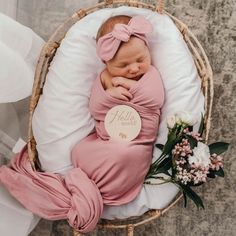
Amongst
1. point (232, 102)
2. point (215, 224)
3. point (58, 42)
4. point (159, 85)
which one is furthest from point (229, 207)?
point (58, 42)

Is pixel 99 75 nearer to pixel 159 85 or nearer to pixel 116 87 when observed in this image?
pixel 116 87

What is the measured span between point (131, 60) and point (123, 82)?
0.23 feet

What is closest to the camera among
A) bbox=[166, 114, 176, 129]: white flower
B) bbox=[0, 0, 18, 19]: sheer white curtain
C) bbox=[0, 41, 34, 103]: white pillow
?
bbox=[0, 41, 34, 103]: white pillow

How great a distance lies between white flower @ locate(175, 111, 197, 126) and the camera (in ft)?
3.98

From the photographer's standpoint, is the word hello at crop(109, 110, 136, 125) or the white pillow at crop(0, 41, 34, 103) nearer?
the white pillow at crop(0, 41, 34, 103)

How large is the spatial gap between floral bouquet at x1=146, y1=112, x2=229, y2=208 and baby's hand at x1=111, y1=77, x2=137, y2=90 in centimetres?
16

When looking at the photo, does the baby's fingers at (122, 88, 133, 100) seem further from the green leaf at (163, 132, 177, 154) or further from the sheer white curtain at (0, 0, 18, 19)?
the sheer white curtain at (0, 0, 18, 19)

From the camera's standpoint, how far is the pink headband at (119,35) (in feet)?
4.14

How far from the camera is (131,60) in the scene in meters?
1.29

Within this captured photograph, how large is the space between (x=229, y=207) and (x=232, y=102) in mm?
383

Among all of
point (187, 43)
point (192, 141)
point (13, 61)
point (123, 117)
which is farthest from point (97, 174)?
point (187, 43)

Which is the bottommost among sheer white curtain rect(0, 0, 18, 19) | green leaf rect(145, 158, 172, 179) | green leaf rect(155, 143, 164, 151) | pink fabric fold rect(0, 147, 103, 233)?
pink fabric fold rect(0, 147, 103, 233)

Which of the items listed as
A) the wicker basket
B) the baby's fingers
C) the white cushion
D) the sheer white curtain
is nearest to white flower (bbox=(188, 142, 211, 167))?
the wicker basket

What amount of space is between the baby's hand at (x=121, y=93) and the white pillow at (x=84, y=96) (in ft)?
0.34
